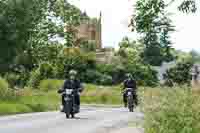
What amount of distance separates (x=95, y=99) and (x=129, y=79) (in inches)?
839

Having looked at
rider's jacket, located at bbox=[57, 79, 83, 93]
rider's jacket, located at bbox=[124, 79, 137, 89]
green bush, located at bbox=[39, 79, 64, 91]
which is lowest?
green bush, located at bbox=[39, 79, 64, 91]

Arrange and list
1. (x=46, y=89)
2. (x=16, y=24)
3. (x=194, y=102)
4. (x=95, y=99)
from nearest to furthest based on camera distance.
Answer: (x=194, y=102), (x=16, y=24), (x=95, y=99), (x=46, y=89)

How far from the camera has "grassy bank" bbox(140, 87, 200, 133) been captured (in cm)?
1264

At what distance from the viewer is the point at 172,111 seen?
42.9 ft

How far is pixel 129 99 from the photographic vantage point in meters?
31.0

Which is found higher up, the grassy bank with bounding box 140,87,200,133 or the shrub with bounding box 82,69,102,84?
the grassy bank with bounding box 140,87,200,133

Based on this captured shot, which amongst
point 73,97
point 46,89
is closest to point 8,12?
point 73,97

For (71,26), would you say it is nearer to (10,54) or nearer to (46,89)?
(46,89)

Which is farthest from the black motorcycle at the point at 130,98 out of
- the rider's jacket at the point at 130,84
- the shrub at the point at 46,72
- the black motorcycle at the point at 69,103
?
the shrub at the point at 46,72

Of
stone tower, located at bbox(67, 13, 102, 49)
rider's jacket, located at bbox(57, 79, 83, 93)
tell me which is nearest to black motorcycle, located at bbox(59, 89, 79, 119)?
rider's jacket, located at bbox(57, 79, 83, 93)

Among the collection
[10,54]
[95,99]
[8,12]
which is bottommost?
[95,99]

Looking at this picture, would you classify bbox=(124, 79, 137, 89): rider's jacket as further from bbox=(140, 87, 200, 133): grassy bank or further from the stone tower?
the stone tower

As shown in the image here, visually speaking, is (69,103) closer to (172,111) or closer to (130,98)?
(130,98)

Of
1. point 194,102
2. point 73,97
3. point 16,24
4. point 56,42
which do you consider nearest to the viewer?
point 194,102
